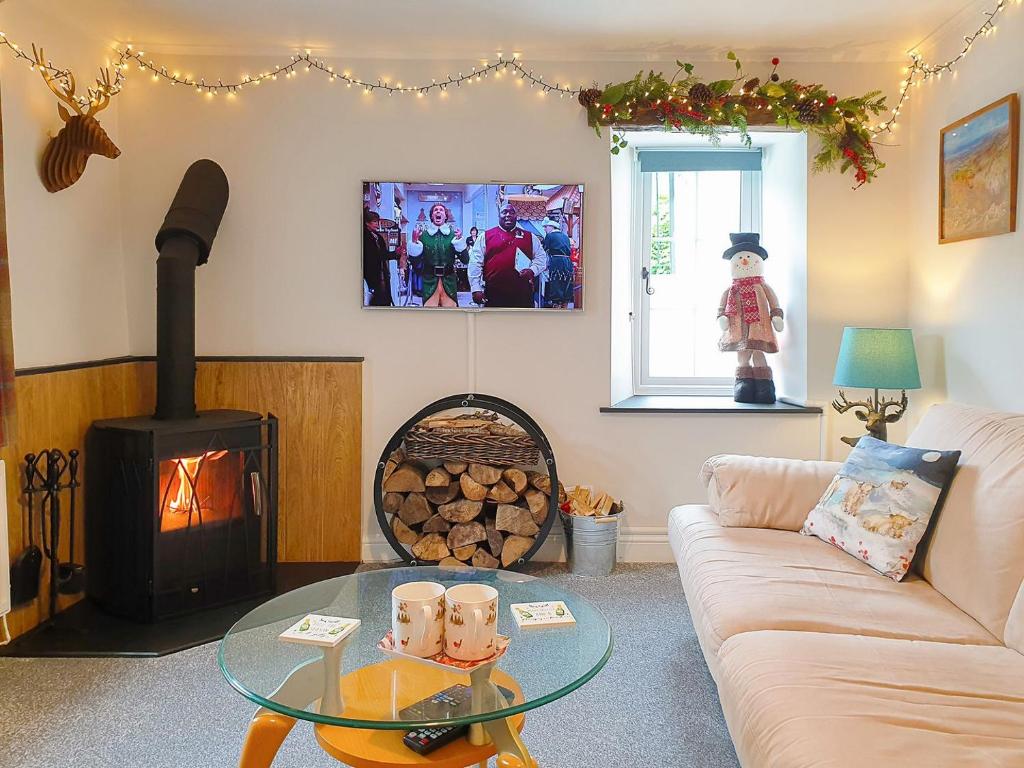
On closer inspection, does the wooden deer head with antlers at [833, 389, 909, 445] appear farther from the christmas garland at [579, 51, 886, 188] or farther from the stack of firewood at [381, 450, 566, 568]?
the stack of firewood at [381, 450, 566, 568]

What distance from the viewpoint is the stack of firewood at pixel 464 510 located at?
3385 millimetres

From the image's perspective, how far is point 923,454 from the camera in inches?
90.5

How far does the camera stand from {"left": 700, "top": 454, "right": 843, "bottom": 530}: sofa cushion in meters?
2.65

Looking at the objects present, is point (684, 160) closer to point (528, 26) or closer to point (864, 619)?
point (528, 26)

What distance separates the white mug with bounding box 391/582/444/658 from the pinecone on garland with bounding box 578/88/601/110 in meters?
2.59

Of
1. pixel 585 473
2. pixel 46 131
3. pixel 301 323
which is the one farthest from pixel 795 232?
pixel 46 131

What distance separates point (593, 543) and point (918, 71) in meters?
2.48

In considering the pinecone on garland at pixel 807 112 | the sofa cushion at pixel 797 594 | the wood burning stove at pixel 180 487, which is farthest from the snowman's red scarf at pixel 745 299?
the wood burning stove at pixel 180 487

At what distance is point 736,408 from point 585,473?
75cm

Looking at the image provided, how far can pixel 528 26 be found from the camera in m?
3.28

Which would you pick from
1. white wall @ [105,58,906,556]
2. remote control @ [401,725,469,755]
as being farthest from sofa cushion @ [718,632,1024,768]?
white wall @ [105,58,906,556]

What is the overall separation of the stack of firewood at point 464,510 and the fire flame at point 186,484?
0.78 m

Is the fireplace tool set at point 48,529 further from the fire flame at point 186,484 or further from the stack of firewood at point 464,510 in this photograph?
the stack of firewood at point 464,510

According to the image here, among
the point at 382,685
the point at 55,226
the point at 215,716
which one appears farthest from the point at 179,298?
the point at 382,685
